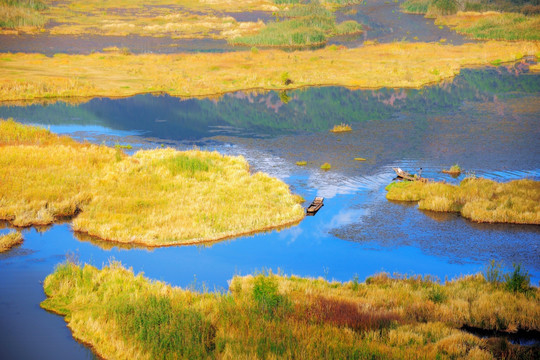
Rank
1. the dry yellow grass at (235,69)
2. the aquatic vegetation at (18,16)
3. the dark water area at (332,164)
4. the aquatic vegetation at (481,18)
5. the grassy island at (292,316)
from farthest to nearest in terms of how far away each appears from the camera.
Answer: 1. the aquatic vegetation at (18,16)
2. the aquatic vegetation at (481,18)
3. the dry yellow grass at (235,69)
4. the dark water area at (332,164)
5. the grassy island at (292,316)

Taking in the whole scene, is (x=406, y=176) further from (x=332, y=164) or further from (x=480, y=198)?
(x=332, y=164)

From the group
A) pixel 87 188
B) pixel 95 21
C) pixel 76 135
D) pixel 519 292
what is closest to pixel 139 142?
pixel 76 135

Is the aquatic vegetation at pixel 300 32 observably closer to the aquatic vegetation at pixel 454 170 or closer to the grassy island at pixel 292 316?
the aquatic vegetation at pixel 454 170

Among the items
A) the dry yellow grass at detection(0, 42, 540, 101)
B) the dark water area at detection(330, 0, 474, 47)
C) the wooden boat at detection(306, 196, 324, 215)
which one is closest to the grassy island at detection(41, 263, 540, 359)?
the wooden boat at detection(306, 196, 324, 215)

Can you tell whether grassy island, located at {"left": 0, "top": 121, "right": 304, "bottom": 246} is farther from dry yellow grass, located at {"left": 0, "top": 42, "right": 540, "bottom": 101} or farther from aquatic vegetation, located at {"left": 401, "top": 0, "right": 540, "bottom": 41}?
aquatic vegetation, located at {"left": 401, "top": 0, "right": 540, "bottom": 41}

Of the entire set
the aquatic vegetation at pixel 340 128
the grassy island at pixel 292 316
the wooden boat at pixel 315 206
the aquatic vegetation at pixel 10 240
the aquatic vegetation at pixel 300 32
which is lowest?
the aquatic vegetation at pixel 10 240

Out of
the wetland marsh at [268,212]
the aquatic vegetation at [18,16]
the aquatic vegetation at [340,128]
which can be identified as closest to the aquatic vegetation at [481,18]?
the wetland marsh at [268,212]
